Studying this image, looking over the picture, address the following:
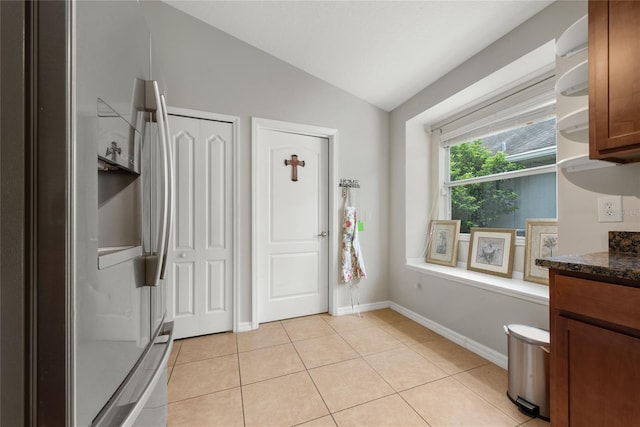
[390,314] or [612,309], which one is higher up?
[612,309]

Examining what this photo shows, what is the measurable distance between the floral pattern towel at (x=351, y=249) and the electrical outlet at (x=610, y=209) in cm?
189

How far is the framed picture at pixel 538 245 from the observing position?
192cm

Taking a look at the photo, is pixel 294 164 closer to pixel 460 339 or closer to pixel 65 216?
pixel 460 339

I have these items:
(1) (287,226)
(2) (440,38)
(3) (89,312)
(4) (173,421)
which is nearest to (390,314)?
(1) (287,226)

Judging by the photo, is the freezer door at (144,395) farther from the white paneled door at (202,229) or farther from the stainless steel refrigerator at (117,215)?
the white paneled door at (202,229)

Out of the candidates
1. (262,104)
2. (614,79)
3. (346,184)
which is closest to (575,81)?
(614,79)

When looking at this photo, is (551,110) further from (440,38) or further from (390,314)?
(390,314)

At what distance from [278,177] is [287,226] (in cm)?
54

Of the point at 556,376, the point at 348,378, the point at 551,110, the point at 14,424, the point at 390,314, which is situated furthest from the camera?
the point at 390,314

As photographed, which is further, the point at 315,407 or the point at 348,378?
the point at 348,378

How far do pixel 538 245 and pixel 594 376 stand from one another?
1318 millimetres

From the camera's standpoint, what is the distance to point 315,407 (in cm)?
152

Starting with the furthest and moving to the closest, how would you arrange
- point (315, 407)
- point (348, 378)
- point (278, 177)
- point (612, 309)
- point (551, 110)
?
point (278, 177)
point (551, 110)
point (348, 378)
point (315, 407)
point (612, 309)

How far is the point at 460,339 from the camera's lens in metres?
2.25
